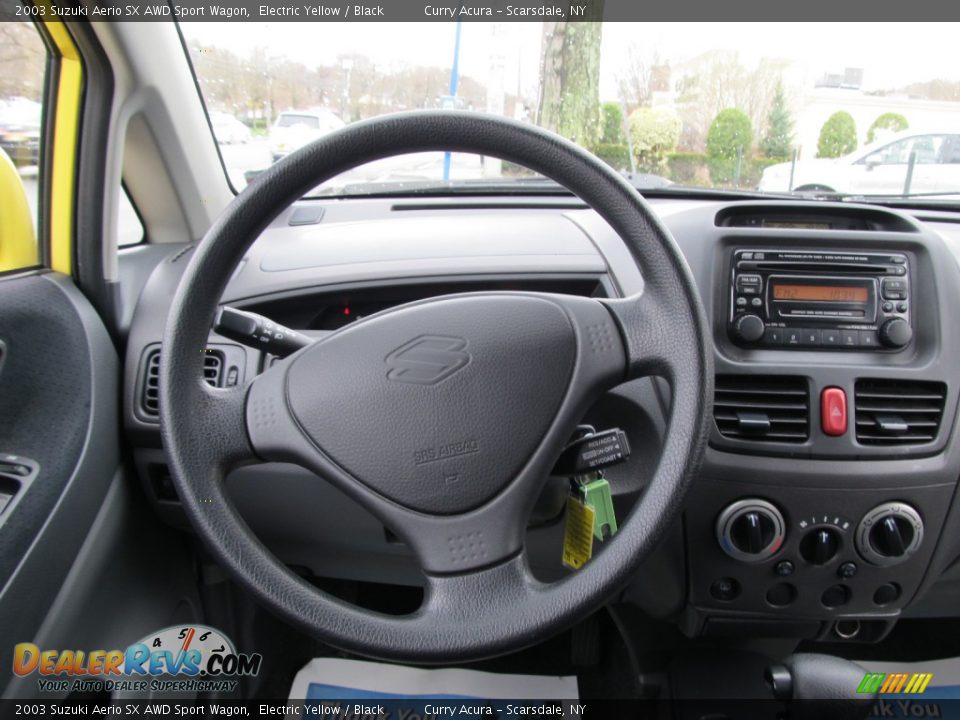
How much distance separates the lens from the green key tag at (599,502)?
0.91m

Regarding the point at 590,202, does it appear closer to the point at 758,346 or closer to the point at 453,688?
the point at 758,346

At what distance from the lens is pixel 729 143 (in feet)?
5.11

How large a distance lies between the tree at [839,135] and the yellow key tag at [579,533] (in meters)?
1.14

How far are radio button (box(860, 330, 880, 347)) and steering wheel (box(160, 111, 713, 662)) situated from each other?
0.51 metres

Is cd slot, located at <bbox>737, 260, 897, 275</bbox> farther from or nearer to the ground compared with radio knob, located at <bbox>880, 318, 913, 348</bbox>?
farther from the ground

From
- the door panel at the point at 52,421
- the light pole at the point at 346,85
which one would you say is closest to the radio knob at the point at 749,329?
the light pole at the point at 346,85

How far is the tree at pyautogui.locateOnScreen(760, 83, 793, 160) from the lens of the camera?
156 cm

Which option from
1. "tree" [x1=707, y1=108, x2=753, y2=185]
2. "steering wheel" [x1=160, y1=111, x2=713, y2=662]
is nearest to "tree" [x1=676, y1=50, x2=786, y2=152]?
"tree" [x1=707, y1=108, x2=753, y2=185]

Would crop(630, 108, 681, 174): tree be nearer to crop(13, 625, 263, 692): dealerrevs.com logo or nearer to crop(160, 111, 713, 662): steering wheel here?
crop(160, 111, 713, 662): steering wheel

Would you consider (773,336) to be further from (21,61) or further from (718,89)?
(21,61)

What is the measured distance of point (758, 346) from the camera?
47.3 inches

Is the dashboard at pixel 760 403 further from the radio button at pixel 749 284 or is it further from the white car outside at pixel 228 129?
the white car outside at pixel 228 129

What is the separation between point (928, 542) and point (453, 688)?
45.0 inches

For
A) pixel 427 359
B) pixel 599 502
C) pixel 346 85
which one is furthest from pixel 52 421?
pixel 599 502
